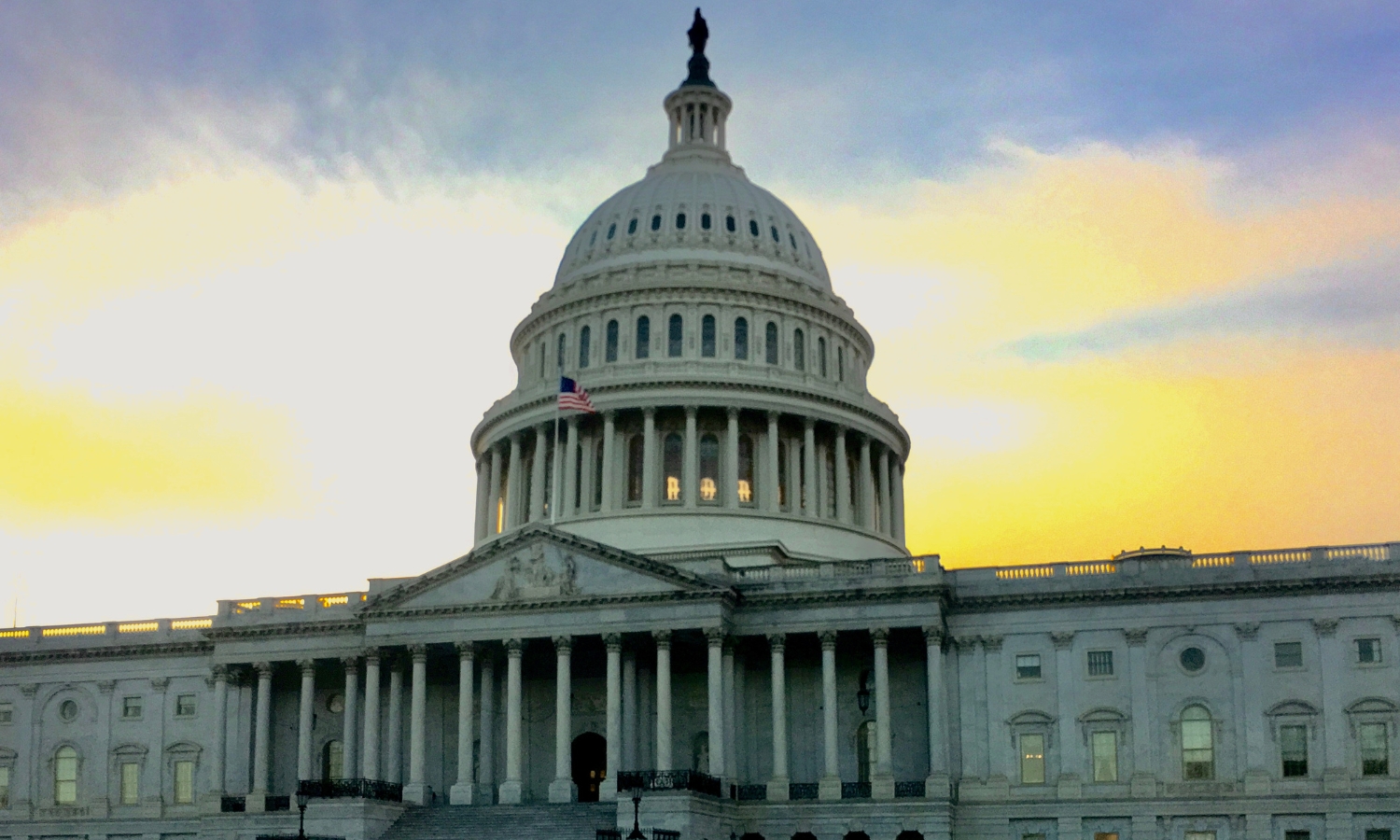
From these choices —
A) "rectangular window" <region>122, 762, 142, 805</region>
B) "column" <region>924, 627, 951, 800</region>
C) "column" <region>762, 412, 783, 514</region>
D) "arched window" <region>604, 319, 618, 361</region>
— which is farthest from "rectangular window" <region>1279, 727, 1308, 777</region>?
"rectangular window" <region>122, 762, 142, 805</region>

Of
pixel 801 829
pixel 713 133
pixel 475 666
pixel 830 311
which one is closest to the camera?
pixel 801 829

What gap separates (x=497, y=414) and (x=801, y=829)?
3308 cm

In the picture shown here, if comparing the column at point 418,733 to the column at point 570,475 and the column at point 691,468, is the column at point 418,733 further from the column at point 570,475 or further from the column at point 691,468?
the column at point 691,468

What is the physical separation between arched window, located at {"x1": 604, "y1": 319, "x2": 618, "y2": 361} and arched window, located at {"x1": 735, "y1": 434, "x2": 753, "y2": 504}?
857 centimetres

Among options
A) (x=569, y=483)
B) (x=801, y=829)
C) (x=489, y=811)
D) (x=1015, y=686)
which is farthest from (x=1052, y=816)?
(x=569, y=483)

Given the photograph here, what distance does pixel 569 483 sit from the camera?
289 ft

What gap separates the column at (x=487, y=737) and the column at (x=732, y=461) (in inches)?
647

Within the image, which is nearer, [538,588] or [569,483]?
[538,588]

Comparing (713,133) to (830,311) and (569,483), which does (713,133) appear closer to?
(830,311)

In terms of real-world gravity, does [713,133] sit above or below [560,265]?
above

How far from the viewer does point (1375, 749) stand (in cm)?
6656

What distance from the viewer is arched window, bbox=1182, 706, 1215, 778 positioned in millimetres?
68188

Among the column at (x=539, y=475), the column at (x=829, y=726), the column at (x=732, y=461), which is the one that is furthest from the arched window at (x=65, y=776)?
the column at (x=829, y=726)

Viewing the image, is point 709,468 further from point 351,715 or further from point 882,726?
point 882,726
